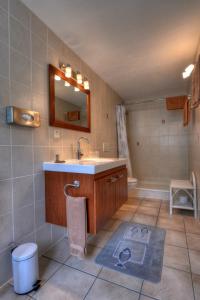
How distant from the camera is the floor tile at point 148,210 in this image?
2504 mm

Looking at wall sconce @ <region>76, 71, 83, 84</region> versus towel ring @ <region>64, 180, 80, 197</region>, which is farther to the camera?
wall sconce @ <region>76, 71, 83, 84</region>

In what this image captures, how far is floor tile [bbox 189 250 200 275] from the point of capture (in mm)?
1362

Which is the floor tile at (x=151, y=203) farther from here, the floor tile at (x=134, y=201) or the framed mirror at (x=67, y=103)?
the framed mirror at (x=67, y=103)

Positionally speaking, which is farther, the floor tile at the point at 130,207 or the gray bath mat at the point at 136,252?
the floor tile at the point at 130,207

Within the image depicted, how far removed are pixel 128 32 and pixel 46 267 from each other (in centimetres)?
250

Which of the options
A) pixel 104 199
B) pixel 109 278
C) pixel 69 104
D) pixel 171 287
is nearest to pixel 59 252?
pixel 109 278

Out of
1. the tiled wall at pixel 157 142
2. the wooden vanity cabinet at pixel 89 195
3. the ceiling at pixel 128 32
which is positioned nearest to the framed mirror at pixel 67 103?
the ceiling at pixel 128 32

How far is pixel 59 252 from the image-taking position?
5.33ft

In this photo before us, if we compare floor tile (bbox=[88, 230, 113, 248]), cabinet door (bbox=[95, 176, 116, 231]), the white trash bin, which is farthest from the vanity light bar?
floor tile (bbox=[88, 230, 113, 248])

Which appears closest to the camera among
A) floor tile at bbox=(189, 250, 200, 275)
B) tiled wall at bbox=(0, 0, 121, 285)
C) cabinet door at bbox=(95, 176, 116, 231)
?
tiled wall at bbox=(0, 0, 121, 285)

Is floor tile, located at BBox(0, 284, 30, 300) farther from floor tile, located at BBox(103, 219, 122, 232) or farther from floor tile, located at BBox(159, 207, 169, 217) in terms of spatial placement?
floor tile, located at BBox(159, 207, 169, 217)

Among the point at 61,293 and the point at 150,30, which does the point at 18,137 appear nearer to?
the point at 61,293

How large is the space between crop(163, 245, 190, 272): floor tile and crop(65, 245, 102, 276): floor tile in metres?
0.64

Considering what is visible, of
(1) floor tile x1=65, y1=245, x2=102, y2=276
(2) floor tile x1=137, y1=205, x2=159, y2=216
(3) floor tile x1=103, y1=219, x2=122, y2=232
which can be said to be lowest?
(1) floor tile x1=65, y1=245, x2=102, y2=276
